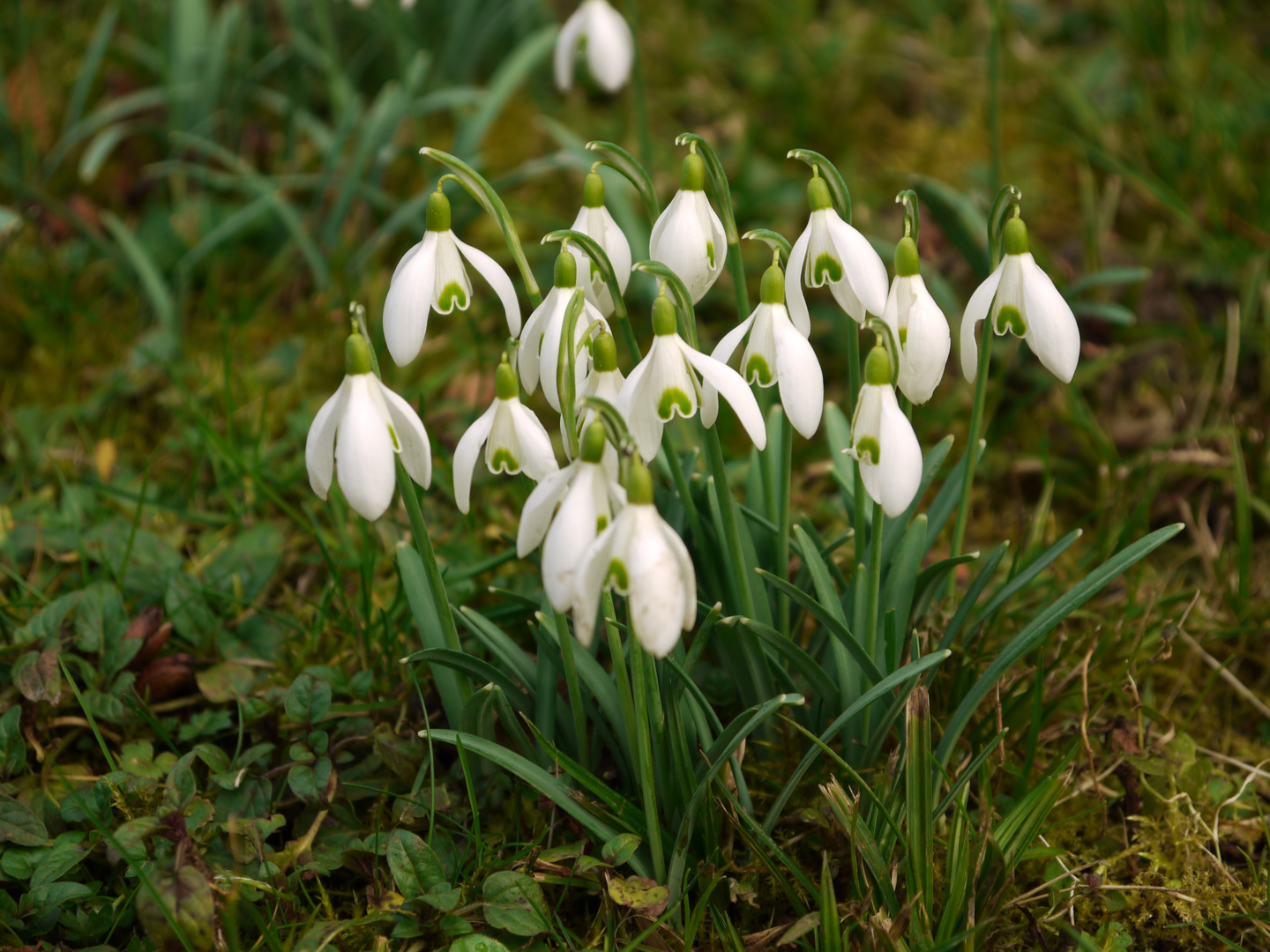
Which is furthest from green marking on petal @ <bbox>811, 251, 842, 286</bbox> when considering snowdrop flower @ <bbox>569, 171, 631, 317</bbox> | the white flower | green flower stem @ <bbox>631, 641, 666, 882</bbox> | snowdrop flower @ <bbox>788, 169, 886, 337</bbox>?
the white flower

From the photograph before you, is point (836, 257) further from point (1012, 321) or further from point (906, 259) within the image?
point (1012, 321)

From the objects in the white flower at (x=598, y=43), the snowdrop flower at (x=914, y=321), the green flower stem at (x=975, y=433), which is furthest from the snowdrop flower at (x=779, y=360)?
the white flower at (x=598, y=43)

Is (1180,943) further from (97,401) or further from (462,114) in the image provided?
(462,114)

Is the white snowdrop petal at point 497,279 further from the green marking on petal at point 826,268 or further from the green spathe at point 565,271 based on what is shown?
the green marking on petal at point 826,268

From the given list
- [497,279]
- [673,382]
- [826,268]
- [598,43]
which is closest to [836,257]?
[826,268]

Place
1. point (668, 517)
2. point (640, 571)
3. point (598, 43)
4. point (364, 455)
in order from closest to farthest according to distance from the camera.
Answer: point (640, 571) → point (364, 455) → point (668, 517) → point (598, 43)

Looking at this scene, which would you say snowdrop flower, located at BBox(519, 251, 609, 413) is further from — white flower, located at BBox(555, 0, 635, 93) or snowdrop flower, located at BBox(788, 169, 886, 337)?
white flower, located at BBox(555, 0, 635, 93)
